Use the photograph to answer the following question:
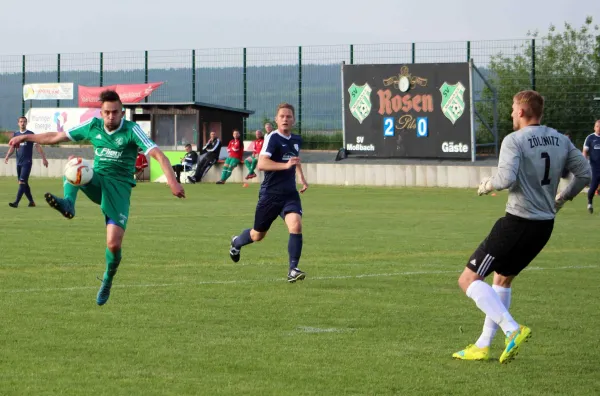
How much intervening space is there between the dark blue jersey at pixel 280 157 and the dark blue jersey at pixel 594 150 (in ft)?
41.0

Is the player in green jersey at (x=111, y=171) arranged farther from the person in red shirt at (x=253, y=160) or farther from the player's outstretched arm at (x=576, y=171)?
the person in red shirt at (x=253, y=160)

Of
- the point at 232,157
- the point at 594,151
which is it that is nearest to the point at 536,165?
the point at 594,151

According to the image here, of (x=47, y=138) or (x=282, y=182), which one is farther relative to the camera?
(x=282, y=182)

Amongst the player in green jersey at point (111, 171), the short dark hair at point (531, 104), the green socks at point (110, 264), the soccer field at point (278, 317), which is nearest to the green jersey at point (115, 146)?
the player in green jersey at point (111, 171)

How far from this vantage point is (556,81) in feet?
121

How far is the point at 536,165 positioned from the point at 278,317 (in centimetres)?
297

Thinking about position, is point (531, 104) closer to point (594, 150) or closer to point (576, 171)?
point (576, 171)

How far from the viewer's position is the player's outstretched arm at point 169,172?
30.7 feet

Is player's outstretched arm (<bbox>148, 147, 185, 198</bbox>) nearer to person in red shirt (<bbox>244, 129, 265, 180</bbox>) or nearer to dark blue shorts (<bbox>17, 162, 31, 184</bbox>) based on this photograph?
dark blue shorts (<bbox>17, 162, 31, 184</bbox>)

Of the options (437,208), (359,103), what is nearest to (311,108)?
(359,103)

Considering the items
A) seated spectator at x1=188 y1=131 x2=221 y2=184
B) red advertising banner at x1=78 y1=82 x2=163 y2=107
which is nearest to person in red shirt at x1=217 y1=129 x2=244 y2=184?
seated spectator at x1=188 y1=131 x2=221 y2=184

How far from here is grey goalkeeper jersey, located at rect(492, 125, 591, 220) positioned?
747 cm

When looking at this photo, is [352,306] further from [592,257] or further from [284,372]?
[592,257]

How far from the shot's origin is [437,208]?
2567 centimetres
